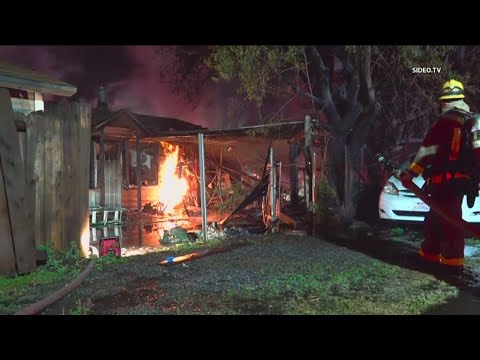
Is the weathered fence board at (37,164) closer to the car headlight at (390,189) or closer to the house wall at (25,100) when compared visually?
the house wall at (25,100)

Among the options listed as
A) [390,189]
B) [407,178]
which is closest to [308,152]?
[390,189]

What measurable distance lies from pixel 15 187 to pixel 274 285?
328cm

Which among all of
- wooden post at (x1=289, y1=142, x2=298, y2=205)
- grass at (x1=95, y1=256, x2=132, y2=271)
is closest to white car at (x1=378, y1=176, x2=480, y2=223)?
wooden post at (x1=289, y1=142, x2=298, y2=205)

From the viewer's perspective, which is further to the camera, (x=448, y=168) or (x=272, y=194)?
(x=272, y=194)

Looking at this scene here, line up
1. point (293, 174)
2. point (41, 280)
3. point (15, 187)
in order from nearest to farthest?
point (41, 280) → point (15, 187) → point (293, 174)

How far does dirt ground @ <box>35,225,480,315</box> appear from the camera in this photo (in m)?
3.97

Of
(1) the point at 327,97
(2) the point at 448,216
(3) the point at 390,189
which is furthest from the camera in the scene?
(1) the point at 327,97

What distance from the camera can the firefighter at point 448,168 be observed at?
17.6 ft

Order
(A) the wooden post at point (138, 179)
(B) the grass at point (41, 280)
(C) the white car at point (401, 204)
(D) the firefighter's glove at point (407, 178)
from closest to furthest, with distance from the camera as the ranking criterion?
(B) the grass at point (41, 280)
(D) the firefighter's glove at point (407, 178)
(C) the white car at point (401, 204)
(A) the wooden post at point (138, 179)

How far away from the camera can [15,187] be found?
5.27 m

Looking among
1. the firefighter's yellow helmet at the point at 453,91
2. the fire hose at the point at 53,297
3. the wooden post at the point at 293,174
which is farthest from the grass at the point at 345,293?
the wooden post at the point at 293,174

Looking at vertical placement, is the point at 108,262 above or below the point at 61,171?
below

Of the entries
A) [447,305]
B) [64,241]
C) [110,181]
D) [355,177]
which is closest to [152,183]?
[110,181]

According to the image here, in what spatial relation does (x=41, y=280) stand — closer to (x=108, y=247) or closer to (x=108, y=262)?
(x=108, y=262)
